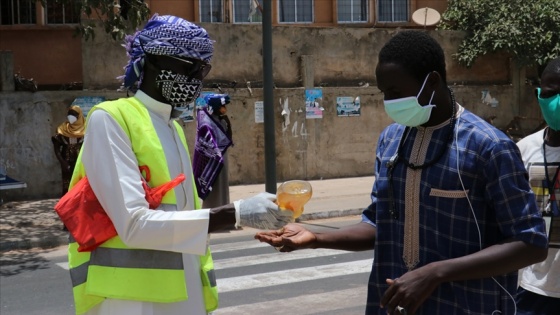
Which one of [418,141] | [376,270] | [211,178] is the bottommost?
[211,178]

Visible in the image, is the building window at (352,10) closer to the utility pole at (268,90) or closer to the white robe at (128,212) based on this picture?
the utility pole at (268,90)

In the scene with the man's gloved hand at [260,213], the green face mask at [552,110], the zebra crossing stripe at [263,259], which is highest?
the green face mask at [552,110]

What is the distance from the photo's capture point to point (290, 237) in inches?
115

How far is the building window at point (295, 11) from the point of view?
21094 mm

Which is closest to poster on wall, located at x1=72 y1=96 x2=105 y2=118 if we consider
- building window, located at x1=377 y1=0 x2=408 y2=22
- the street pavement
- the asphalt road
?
the street pavement

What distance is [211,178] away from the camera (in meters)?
10.7

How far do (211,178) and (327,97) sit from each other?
7044 millimetres

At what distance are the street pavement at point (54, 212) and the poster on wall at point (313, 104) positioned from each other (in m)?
1.48

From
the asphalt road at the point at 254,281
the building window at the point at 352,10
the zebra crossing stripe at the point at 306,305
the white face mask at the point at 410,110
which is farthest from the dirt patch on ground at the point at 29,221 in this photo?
the building window at the point at 352,10

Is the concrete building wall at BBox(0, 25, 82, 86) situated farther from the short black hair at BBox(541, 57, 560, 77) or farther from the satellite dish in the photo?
the short black hair at BBox(541, 57, 560, 77)

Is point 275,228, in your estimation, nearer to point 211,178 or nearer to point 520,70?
point 211,178

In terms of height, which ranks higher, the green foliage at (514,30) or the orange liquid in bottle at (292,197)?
the green foliage at (514,30)

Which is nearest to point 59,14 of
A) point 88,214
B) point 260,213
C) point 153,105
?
point 153,105

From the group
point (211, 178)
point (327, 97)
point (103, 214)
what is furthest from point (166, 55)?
point (327, 97)
